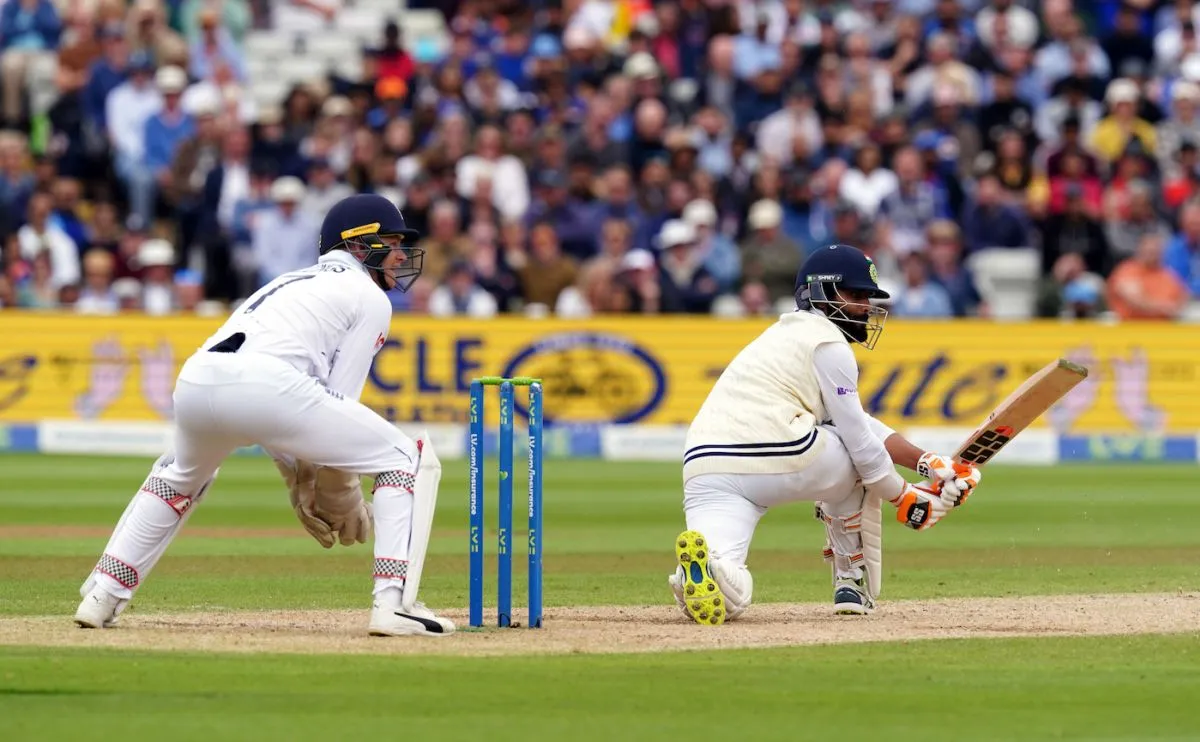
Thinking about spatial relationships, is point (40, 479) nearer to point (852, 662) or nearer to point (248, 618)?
point (248, 618)

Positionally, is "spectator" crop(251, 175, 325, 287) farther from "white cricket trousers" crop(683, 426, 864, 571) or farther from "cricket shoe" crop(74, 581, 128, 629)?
"cricket shoe" crop(74, 581, 128, 629)

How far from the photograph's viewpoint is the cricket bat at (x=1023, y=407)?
814 cm

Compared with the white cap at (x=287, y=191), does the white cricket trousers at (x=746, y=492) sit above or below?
below

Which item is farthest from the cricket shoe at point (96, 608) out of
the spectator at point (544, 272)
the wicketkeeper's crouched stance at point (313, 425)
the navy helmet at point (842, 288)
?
the spectator at point (544, 272)

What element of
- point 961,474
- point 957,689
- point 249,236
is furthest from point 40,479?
point 957,689

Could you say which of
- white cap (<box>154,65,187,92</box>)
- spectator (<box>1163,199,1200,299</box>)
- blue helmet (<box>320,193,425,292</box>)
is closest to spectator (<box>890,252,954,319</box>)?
spectator (<box>1163,199,1200,299</box>)

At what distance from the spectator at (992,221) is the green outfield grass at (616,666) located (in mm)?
7394

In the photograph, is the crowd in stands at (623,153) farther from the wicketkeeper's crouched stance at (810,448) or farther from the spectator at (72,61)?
the wicketkeeper's crouched stance at (810,448)

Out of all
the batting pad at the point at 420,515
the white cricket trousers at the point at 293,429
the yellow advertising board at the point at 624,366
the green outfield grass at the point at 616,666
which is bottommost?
the green outfield grass at the point at 616,666

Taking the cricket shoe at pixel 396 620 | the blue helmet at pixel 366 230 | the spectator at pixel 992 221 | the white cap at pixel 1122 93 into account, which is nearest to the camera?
the cricket shoe at pixel 396 620

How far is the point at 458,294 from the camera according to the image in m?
18.6

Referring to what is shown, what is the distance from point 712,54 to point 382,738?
16535 mm

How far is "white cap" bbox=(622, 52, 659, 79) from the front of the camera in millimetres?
20578

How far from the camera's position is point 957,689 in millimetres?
6293
